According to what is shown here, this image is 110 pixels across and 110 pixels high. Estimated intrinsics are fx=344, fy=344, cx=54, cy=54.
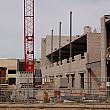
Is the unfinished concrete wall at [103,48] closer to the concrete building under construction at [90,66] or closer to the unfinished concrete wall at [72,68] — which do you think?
the concrete building under construction at [90,66]

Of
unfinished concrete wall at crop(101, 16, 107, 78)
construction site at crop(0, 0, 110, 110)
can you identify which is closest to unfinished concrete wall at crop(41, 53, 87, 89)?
construction site at crop(0, 0, 110, 110)

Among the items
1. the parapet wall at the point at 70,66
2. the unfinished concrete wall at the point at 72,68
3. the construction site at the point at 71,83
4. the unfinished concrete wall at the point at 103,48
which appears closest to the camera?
the construction site at the point at 71,83

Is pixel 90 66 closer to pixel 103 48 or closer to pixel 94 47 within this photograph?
pixel 94 47

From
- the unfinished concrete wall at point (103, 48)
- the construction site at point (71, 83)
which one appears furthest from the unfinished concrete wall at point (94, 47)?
the unfinished concrete wall at point (103, 48)

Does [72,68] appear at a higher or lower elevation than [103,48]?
lower

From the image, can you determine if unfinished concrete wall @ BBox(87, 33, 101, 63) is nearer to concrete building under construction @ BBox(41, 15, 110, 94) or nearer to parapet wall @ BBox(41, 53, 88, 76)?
concrete building under construction @ BBox(41, 15, 110, 94)

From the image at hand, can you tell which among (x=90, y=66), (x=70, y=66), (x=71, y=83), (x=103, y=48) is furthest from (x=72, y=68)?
(x=103, y=48)

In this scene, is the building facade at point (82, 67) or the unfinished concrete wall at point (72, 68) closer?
the building facade at point (82, 67)

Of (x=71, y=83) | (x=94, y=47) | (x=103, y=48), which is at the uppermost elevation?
(x=94, y=47)

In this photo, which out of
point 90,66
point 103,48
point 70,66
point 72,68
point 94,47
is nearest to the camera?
point 103,48

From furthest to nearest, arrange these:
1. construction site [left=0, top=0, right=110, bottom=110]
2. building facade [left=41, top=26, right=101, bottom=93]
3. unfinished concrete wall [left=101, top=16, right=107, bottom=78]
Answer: building facade [left=41, top=26, right=101, bottom=93] < unfinished concrete wall [left=101, top=16, right=107, bottom=78] < construction site [left=0, top=0, right=110, bottom=110]

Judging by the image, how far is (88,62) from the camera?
5303cm

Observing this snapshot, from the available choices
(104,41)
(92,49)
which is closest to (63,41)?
(92,49)

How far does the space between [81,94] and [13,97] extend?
20.3 ft
